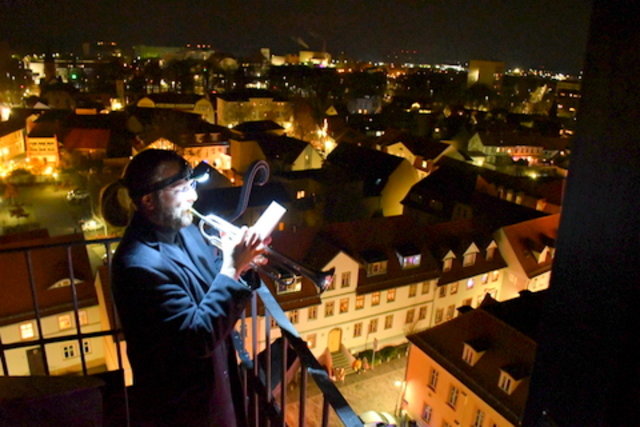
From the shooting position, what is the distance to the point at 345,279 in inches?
499

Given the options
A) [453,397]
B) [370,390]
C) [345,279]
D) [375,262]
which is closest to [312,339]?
[345,279]

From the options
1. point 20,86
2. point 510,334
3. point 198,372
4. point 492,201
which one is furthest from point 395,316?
point 20,86

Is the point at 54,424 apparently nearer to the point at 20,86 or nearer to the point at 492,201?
the point at 492,201

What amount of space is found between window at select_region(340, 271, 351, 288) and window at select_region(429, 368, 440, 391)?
3289 mm

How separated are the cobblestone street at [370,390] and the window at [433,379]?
2019 mm

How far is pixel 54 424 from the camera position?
2740 mm

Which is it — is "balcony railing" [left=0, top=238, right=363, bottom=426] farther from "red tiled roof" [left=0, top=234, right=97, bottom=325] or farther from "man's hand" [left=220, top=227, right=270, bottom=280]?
"red tiled roof" [left=0, top=234, right=97, bottom=325]

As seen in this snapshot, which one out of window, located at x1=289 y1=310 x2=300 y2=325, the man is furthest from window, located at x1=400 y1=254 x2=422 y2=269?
the man

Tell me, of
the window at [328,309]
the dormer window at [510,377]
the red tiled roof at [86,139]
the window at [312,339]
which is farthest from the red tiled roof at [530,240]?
the red tiled roof at [86,139]

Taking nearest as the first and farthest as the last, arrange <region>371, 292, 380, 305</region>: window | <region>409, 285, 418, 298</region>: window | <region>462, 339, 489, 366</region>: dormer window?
<region>462, 339, 489, 366</region>: dormer window → <region>371, 292, 380, 305</region>: window → <region>409, 285, 418, 298</region>: window

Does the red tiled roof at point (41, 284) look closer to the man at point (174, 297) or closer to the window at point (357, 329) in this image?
the window at point (357, 329)

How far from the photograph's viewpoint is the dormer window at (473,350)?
9.66m

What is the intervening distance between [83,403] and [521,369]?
27.0 ft

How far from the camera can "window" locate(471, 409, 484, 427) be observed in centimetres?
934
